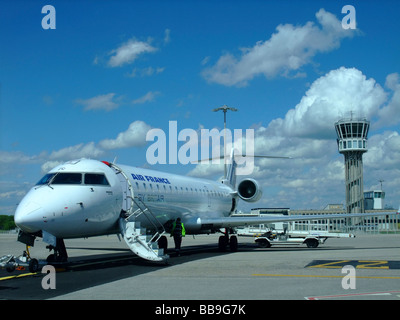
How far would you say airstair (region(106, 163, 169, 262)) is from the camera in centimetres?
1711

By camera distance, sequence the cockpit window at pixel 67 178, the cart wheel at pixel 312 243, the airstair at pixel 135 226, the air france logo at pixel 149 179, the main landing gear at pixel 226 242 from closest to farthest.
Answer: the cockpit window at pixel 67 178 < the airstair at pixel 135 226 < the air france logo at pixel 149 179 < the main landing gear at pixel 226 242 < the cart wheel at pixel 312 243

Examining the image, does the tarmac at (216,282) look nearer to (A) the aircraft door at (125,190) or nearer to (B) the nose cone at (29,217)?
(B) the nose cone at (29,217)

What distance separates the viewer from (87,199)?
15.8 m

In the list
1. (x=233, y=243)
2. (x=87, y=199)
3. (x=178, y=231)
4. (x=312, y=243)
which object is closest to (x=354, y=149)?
(x=312, y=243)

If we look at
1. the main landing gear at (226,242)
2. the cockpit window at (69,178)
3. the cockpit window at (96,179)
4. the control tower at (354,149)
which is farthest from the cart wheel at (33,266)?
the control tower at (354,149)

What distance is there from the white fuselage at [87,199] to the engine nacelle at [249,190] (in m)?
10.5

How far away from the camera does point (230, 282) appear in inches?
485

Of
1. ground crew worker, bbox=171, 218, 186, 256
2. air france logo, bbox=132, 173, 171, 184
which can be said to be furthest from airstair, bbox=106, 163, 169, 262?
ground crew worker, bbox=171, 218, 186, 256

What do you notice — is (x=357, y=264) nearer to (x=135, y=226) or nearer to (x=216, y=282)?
(x=216, y=282)

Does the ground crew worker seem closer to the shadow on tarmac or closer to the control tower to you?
the shadow on tarmac

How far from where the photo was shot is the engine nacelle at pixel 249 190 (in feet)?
107

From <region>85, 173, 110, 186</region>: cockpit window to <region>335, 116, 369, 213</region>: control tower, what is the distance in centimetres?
9144
